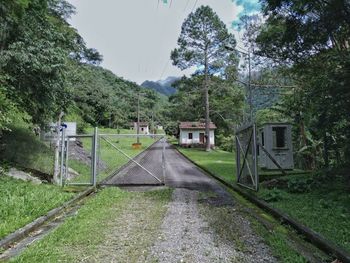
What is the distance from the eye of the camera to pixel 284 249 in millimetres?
5098

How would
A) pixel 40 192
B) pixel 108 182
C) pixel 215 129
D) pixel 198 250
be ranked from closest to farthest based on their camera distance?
pixel 198 250
pixel 40 192
pixel 108 182
pixel 215 129

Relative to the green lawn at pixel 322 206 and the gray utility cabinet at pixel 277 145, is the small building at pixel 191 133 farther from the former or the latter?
the green lawn at pixel 322 206

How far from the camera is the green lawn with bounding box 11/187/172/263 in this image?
4797 millimetres

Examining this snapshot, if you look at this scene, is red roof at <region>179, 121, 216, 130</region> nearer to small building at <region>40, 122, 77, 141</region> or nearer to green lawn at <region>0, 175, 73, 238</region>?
small building at <region>40, 122, 77, 141</region>

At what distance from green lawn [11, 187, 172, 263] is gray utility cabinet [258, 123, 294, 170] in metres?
8.77

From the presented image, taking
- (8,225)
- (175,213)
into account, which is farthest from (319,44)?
(8,225)

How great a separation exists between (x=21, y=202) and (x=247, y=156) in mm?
6782

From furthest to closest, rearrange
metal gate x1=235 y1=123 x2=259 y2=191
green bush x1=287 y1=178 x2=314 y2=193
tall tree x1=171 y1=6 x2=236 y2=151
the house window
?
tall tree x1=171 y1=6 x2=236 y2=151 → the house window → metal gate x1=235 y1=123 x2=259 y2=191 → green bush x1=287 y1=178 x2=314 y2=193

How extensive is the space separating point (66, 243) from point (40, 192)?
404cm

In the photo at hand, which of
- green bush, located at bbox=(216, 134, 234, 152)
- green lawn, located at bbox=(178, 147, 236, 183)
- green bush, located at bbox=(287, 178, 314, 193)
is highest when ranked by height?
green bush, located at bbox=(216, 134, 234, 152)

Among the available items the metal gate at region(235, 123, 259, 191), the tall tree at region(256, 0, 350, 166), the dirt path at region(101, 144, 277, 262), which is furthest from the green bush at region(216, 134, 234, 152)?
the dirt path at region(101, 144, 277, 262)

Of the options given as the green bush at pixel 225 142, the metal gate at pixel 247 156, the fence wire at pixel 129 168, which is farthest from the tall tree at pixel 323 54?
the green bush at pixel 225 142

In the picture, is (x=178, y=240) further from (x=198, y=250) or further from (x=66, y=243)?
(x=66, y=243)

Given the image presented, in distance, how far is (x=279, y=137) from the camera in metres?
16.8
